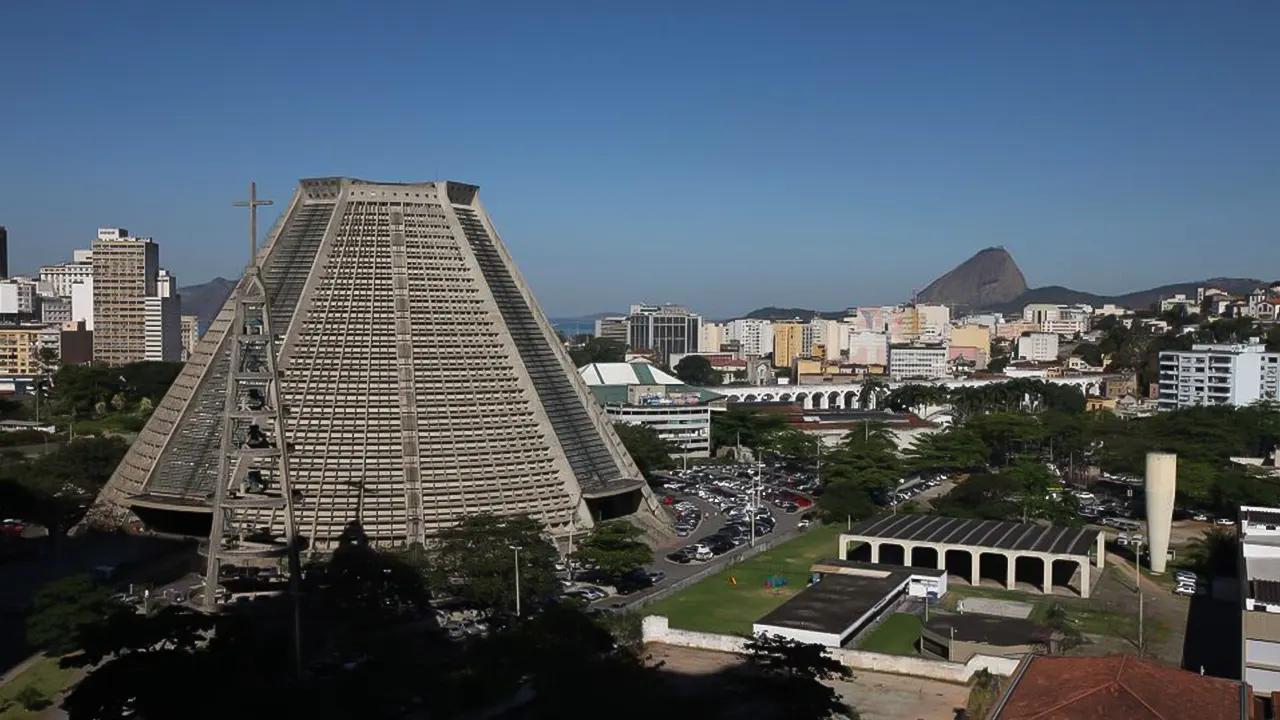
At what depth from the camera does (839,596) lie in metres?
38.6

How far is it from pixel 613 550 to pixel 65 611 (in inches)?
672

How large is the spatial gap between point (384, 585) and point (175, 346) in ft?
408

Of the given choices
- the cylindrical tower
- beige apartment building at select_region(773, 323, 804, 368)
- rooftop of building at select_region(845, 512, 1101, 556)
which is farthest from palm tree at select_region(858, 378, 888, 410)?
beige apartment building at select_region(773, 323, 804, 368)

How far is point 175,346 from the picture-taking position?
5748 inches

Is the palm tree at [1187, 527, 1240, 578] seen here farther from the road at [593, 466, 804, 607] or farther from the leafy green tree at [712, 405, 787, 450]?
the leafy green tree at [712, 405, 787, 450]

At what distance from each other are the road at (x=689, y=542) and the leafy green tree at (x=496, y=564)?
3.65 m

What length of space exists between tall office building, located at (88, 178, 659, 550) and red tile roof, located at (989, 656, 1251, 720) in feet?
72.6

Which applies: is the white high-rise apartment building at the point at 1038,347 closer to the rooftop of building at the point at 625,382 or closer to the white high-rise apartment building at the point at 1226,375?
the white high-rise apartment building at the point at 1226,375

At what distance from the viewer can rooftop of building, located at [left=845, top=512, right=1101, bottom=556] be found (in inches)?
1731

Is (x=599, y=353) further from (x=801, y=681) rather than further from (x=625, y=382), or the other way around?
(x=801, y=681)

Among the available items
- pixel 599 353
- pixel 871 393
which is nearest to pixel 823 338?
pixel 599 353

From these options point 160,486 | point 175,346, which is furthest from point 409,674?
point 175,346

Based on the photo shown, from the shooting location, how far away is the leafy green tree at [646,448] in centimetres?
6700

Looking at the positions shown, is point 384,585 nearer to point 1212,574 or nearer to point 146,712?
point 146,712
